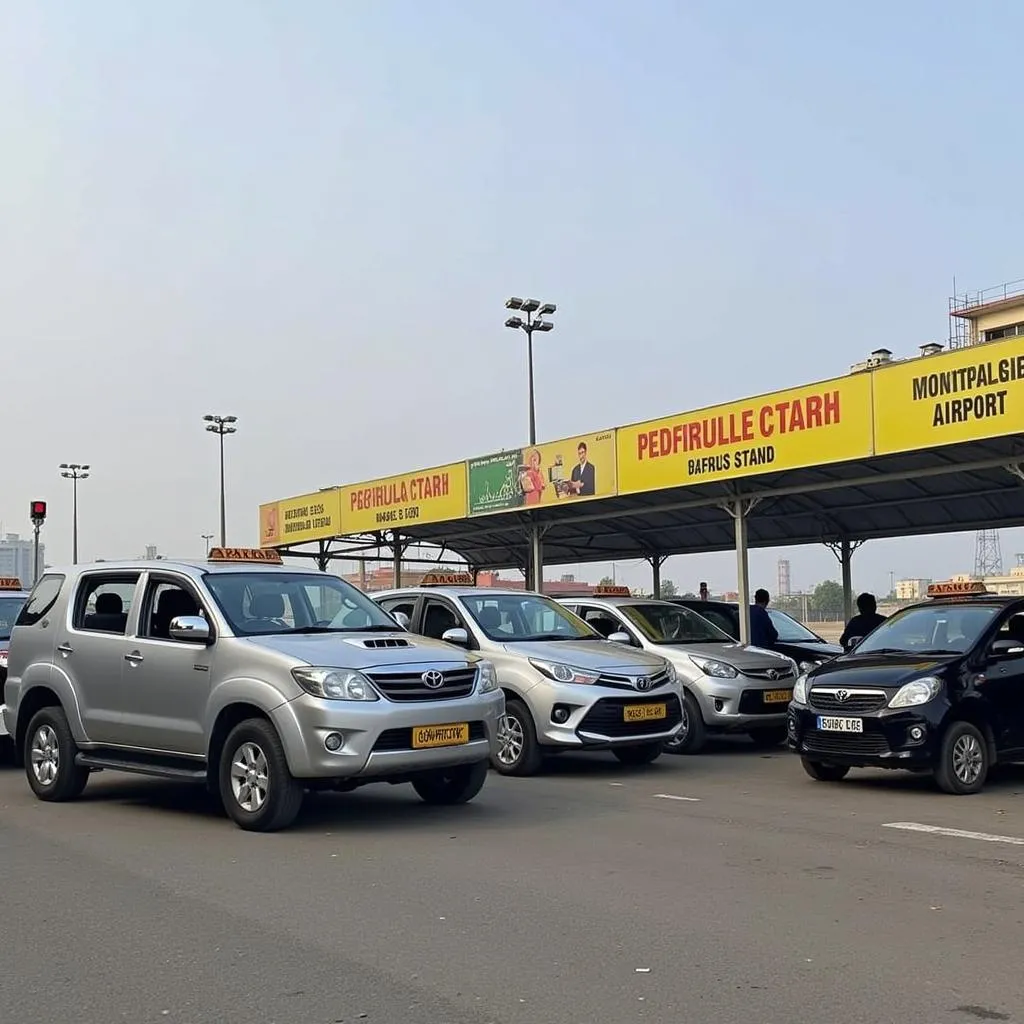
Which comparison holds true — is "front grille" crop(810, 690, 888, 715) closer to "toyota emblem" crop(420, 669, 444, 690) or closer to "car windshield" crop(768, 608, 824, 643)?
"toyota emblem" crop(420, 669, 444, 690)

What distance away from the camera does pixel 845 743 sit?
10641 millimetres

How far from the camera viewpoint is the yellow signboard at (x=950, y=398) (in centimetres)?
1480

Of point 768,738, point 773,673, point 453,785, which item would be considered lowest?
point 768,738

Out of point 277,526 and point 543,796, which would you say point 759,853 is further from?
point 277,526

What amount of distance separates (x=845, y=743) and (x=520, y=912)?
5066 mm

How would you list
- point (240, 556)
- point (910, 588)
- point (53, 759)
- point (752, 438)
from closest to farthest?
point (53, 759) → point (240, 556) → point (752, 438) → point (910, 588)

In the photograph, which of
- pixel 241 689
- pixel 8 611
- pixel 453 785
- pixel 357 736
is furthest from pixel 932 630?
pixel 8 611

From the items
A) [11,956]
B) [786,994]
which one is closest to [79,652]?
[11,956]

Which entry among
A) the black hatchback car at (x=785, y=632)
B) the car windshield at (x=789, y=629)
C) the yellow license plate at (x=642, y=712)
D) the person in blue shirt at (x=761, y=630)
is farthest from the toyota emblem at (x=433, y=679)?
the car windshield at (x=789, y=629)

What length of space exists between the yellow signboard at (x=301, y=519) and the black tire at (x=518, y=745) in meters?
18.8

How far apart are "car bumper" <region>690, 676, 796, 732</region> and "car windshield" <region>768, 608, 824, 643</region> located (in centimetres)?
Result: 291

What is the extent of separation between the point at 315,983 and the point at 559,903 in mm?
1722

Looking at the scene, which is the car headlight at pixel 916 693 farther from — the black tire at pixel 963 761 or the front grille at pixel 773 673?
the front grille at pixel 773 673

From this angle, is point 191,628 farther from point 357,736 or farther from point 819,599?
point 819,599
